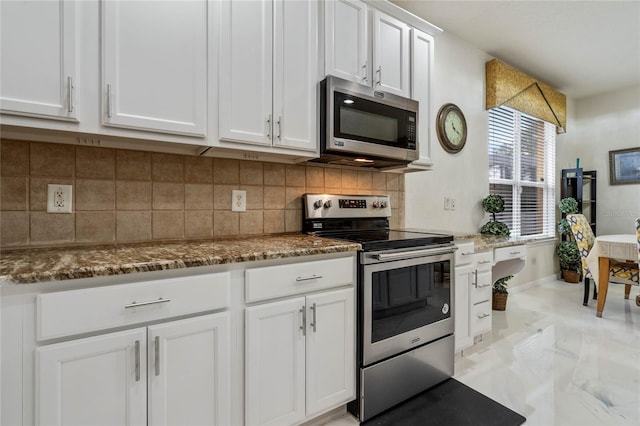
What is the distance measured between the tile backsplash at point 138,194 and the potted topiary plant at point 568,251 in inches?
159

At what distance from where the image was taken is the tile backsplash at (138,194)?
4.54ft

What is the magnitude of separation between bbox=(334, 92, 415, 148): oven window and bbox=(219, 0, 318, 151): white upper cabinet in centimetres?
15

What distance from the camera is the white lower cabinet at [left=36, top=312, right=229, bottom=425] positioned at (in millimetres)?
996

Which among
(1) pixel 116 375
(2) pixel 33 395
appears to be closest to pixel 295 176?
(1) pixel 116 375

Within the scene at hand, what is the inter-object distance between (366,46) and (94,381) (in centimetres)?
214

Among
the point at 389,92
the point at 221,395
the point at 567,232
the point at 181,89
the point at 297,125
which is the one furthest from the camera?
the point at 567,232

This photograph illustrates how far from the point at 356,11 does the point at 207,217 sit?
1548 mm

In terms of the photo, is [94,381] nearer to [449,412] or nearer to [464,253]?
[449,412]

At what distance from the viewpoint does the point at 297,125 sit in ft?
5.71

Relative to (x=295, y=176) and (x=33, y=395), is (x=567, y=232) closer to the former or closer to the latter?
(x=295, y=176)

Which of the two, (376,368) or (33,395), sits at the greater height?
(33,395)

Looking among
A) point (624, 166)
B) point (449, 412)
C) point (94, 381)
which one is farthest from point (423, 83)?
point (624, 166)

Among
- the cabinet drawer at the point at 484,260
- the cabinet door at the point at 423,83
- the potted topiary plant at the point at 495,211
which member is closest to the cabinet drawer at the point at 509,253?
the cabinet drawer at the point at 484,260

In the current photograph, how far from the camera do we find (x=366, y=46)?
1980mm
